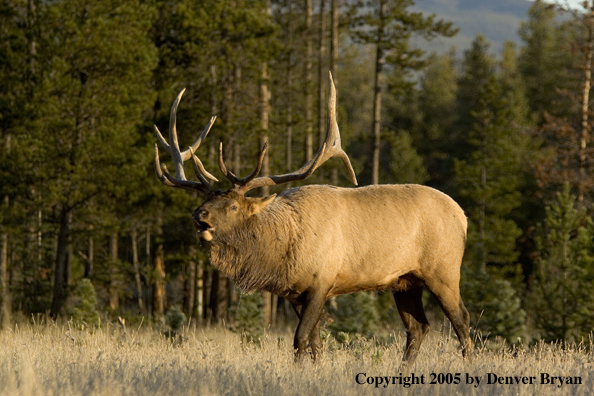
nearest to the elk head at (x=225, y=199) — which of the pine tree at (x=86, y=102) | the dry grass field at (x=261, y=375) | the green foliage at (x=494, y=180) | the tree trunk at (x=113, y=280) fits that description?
the dry grass field at (x=261, y=375)

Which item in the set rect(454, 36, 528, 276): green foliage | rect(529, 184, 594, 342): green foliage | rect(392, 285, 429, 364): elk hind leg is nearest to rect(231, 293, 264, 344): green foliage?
rect(529, 184, 594, 342): green foliage

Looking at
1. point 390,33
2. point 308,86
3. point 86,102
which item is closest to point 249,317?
point 86,102

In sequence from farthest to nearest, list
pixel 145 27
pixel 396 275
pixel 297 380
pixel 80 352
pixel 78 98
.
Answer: pixel 145 27, pixel 78 98, pixel 396 275, pixel 80 352, pixel 297 380

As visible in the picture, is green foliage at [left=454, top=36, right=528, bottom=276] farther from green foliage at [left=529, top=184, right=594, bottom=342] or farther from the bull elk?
the bull elk

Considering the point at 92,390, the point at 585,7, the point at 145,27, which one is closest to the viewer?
the point at 92,390

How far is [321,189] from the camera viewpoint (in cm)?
776

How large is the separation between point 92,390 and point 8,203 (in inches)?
540

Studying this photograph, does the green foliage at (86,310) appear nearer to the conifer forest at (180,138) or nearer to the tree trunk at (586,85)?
the conifer forest at (180,138)

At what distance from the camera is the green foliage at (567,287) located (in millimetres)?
12938

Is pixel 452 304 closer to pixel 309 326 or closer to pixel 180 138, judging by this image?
pixel 309 326

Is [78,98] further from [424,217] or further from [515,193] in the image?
[515,193]

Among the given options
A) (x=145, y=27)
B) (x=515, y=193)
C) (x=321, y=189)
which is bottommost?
(x=515, y=193)

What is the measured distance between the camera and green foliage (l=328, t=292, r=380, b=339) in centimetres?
1359

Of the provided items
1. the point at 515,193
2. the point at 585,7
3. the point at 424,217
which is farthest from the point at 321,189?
the point at 515,193
